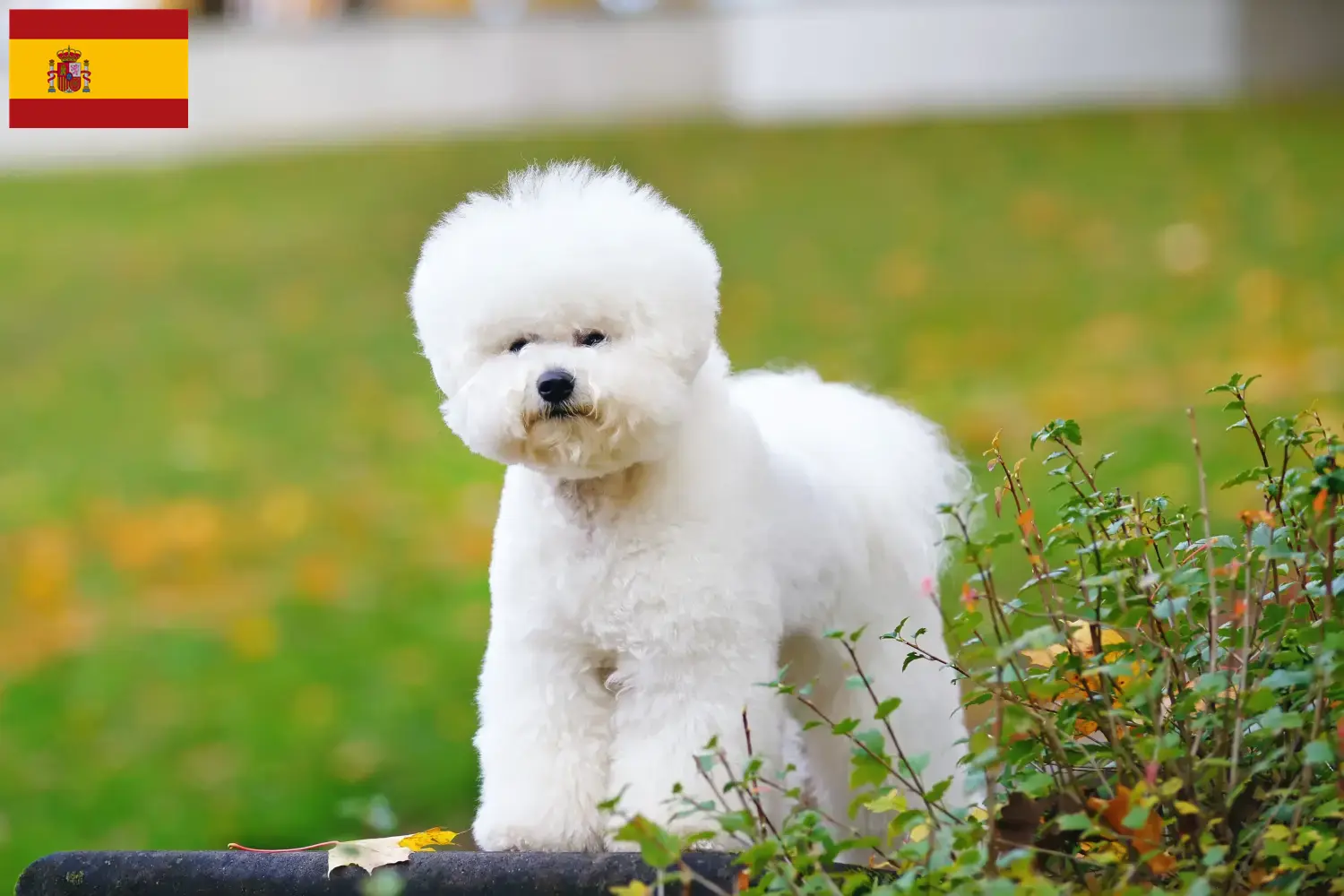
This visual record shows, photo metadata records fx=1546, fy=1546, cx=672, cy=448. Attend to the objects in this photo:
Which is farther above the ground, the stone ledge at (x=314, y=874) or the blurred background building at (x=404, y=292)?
the blurred background building at (x=404, y=292)

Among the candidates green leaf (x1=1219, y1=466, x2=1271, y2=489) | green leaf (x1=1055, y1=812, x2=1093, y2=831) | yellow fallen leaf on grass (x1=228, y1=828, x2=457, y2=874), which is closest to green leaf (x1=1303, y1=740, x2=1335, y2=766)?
green leaf (x1=1055, y1=812, x2=1093, y2=831)

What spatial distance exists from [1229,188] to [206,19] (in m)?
8.31

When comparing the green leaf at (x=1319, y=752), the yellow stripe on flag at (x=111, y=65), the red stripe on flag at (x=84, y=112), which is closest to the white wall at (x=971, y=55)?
the red stripe on flag at (x=84, y=112)

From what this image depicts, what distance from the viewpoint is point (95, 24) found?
17.5ft

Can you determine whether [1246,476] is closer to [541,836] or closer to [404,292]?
[541,836]

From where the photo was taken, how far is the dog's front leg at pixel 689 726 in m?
2.50

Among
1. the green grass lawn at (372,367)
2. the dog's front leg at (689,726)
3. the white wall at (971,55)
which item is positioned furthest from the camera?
the white wall at (971,55)

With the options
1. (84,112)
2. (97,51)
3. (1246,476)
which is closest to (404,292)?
(84,112)

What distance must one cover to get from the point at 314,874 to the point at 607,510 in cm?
75

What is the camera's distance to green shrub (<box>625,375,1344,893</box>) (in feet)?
6.17

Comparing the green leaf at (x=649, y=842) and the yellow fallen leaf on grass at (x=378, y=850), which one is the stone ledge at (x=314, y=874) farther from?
the green leaf at (x=649, y=842)

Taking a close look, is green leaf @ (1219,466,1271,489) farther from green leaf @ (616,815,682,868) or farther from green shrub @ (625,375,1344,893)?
green leaf @ (616,815,682,868)

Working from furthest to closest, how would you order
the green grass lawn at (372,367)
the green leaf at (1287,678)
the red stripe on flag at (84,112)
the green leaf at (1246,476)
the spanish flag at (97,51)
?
the red stripe on flag at (84,112) < the spanish flag at (97,51) < the green grass lawn at (372,367) < the green leaf at (1246,476) < the green leaf at (1287,678)

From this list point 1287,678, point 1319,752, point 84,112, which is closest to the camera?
point 1319,752
